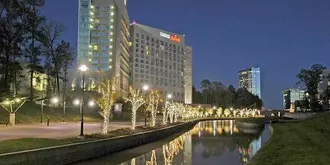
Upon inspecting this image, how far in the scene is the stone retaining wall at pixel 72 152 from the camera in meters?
16.7

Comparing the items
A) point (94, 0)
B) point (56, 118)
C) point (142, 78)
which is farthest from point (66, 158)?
point (142, 78)

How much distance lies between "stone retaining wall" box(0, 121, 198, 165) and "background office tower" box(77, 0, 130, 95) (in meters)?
102

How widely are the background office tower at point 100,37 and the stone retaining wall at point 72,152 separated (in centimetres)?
10237

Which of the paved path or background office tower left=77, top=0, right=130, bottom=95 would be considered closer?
the paved path

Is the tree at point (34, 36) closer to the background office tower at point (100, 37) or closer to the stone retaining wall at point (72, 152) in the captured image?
the stone retaining wall at point (72, 152)

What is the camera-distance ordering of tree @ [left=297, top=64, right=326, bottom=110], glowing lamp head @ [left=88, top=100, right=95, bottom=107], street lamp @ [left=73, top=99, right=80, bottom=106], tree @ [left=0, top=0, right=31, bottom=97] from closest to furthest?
tree @ [left=0, top=0, right=31, bottom=97] → glowing lamp head @ [left=88, top=100, right=95, bottom=107] → street lamp @ [left=73, top=99, right=80, bottom=106] → tree @ [left=297, top=64, right=326, bottom=110]

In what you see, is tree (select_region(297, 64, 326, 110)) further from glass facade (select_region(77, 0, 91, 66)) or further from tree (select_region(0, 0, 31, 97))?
tree (select_region(0, 0, 31, 97))

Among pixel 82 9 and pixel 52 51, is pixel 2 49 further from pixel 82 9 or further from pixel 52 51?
pixel 82 9

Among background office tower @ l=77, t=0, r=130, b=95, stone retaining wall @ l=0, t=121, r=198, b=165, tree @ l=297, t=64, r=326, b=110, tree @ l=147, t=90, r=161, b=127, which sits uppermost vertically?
background office tower @ l=77, t=0, r=130, b=95

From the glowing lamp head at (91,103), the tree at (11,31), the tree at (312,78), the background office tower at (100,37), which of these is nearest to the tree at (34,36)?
the tree at (11,31)

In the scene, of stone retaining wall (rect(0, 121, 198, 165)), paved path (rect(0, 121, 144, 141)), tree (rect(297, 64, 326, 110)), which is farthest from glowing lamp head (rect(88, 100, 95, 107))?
tree (rect(297, 64, 326, 110))

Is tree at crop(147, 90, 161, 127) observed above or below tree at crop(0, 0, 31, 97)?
below

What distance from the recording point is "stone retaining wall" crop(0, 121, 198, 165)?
16734 millimetres

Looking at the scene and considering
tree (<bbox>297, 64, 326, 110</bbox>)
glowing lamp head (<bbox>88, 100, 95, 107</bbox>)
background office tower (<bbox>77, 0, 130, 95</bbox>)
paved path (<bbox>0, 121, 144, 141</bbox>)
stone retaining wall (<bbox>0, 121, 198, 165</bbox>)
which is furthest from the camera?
background office tower (<bbox>77, 0, 130, 95</bbox>)
